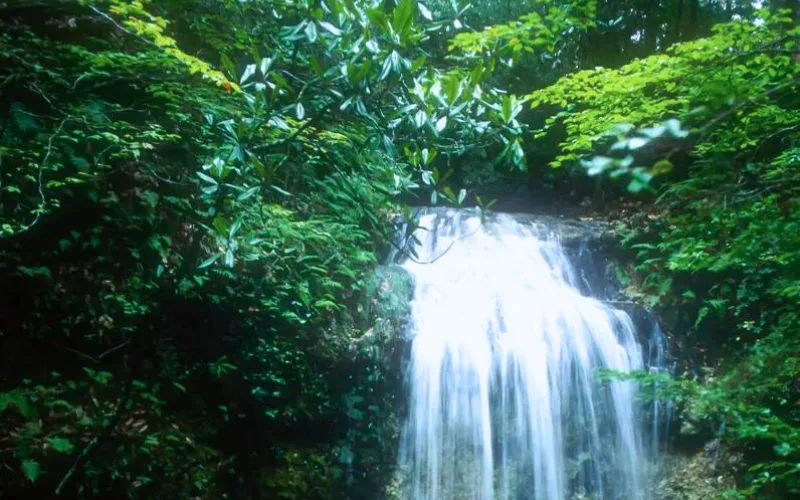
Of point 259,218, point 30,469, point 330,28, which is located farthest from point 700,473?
point 30,469

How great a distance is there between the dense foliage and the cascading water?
535 mm

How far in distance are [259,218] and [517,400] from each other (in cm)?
405

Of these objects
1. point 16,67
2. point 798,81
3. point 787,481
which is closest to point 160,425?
point 16,67

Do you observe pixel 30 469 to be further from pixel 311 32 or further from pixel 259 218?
pixel 311 32

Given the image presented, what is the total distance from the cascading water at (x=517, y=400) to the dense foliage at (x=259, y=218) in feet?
1.76

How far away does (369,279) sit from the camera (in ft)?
22.9

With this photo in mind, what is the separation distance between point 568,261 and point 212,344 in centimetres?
618

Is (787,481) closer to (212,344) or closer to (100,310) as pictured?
(212,344)

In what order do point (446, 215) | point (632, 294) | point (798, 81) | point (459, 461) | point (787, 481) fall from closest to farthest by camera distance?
point (798, 81) < point (787, 481) < point (459, 461) < point (632, 294) < point (446, 215)

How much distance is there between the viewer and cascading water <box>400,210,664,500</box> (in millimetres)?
6855

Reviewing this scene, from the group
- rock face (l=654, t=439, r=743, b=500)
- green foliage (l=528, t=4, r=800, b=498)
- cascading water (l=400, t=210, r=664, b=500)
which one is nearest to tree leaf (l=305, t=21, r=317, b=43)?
green foliage (l=528, t=4, r=800, b=498)

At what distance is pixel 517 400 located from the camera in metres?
7.15

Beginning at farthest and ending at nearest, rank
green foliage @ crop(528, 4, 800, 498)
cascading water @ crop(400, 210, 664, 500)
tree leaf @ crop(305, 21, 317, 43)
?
cascading water @ crop(400, 210, 664, 500) → tree leaf @ crop(305, 21, 317, 43) → green foliage @ crop(528, 4, 800, 498)

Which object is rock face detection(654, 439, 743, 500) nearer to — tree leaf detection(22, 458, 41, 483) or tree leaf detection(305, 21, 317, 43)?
tree leaf detection(22, 458, 41, 483)
